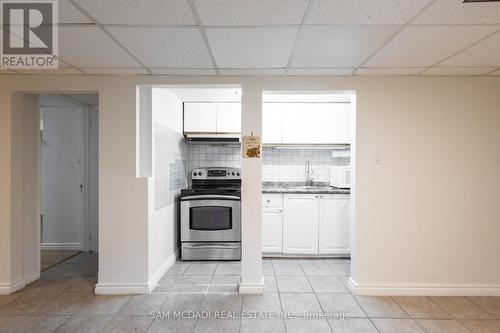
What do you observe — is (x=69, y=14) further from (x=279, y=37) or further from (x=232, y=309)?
(x=232, y=309)

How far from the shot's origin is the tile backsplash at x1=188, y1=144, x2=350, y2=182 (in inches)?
171

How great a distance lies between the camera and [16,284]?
2.67 metres

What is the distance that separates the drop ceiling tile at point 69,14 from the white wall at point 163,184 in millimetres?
1177

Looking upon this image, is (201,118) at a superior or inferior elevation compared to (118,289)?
superior

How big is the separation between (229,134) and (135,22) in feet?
Answer: 7.81

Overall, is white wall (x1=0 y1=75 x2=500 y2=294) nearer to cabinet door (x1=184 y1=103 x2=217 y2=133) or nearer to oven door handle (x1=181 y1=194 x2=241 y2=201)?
oven door handle (x1=181 y1=194 x2=241 y2=201)

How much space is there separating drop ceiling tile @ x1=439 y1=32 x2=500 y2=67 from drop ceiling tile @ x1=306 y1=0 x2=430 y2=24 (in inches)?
30.0

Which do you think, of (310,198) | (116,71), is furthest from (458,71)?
(116,71)

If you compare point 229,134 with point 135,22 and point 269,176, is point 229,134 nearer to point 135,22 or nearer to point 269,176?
point 269,176

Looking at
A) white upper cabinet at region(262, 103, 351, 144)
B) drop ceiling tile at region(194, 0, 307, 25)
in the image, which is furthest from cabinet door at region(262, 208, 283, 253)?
drop ceiling tile at region(194, 0, 307, 25)

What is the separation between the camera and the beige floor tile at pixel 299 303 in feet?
7.61

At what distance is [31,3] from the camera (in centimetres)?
156

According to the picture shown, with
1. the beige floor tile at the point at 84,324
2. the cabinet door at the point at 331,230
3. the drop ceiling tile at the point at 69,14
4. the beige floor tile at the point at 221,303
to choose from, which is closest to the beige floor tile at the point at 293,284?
the beige floor tile at the point at 221,303

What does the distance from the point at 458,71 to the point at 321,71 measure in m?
1.23
